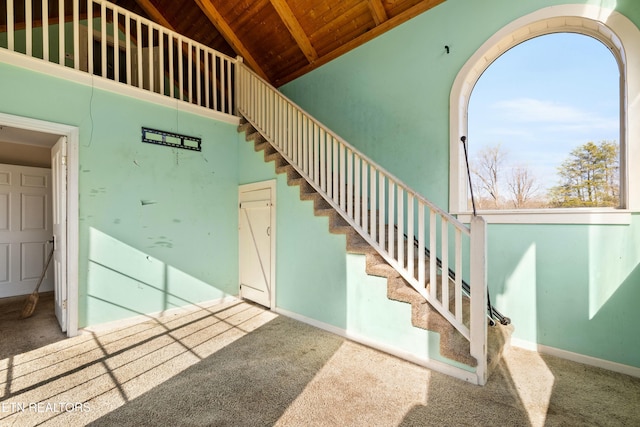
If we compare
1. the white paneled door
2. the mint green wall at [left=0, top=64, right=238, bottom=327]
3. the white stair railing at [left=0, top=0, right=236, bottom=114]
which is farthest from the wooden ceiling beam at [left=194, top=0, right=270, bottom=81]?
the white paneled door

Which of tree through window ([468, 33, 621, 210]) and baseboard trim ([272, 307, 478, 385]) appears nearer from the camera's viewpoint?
baseboard trim ([272, 307, 478, 385])

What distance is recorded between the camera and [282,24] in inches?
170

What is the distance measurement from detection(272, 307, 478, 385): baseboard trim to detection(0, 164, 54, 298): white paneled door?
4.10 m

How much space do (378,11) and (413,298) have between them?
129 inches

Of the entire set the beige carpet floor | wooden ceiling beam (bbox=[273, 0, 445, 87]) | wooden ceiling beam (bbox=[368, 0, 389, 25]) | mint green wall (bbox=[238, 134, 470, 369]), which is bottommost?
the beige carpet floor

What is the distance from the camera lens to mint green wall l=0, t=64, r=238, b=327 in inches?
118

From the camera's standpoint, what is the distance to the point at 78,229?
2.96 metres

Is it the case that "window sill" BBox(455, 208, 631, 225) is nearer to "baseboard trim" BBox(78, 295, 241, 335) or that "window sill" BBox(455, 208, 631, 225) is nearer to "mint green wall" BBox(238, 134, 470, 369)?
"mint green wall" BBox(238, 134, 470, 369)

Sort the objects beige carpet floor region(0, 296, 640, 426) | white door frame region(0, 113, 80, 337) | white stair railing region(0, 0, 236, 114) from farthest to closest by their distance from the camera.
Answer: white stair railing region(0, 0, 236, 114) < white door frame region(0, 113, 80, 337) < beige carpet floor region(0, 296, 640, 426)

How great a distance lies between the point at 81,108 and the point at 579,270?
4868 millimetres

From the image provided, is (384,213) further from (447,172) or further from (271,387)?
(271,387)

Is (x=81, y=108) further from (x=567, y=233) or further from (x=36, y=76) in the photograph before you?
(x=567, y=233)

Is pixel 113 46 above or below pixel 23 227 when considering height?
above

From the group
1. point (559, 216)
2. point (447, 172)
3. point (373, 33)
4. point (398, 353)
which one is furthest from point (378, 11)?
point (398, 353)
